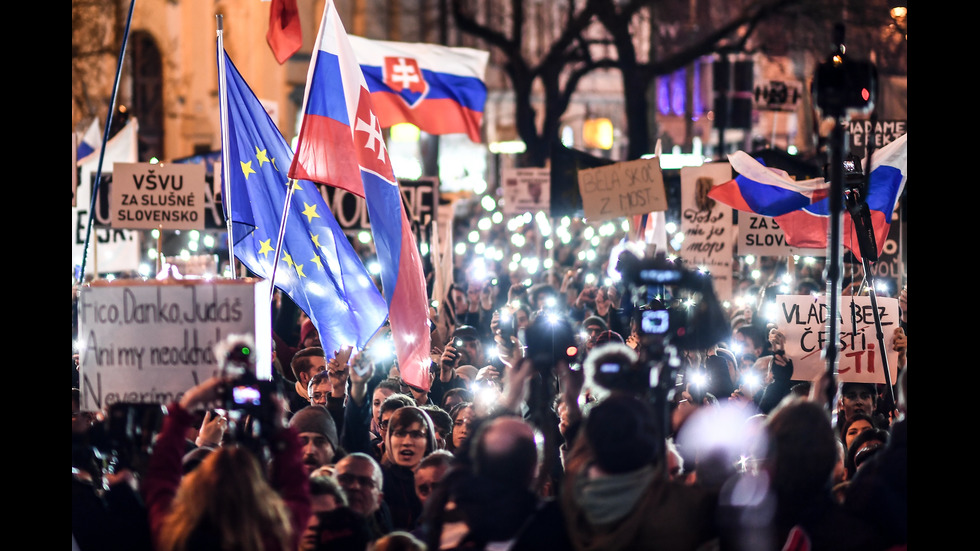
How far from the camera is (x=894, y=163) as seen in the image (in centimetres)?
929

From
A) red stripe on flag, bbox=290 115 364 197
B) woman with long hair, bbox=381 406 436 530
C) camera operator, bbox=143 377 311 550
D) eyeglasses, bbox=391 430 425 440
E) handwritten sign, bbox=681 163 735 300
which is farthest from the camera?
handwritten sign, bbox=681 163 735 300

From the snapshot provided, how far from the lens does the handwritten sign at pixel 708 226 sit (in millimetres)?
11281

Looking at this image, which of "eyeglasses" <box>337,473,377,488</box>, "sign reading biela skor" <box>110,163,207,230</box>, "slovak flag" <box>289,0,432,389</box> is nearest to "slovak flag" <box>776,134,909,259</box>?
"slovak flag" <box>289,0,432,389</box>

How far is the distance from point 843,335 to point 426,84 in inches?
233

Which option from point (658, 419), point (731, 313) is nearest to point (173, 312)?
point (658, 419)

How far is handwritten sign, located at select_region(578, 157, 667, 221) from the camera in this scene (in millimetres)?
10945

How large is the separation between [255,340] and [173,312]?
380 mm

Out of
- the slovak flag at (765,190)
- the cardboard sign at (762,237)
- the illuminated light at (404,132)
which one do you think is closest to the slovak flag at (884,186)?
the slovak flag at (765,190)

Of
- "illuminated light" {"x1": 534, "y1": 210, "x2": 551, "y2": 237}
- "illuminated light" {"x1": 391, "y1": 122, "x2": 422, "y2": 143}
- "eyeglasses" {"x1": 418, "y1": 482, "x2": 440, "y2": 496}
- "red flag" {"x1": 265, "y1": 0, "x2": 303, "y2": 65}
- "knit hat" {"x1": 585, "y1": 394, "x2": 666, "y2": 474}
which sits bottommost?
"eyeglasses" {"x1": 418, "y1": 482, "x2": 440, "y2": 496}

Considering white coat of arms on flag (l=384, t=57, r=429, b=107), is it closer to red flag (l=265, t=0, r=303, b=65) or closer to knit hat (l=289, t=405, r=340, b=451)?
red flag (l=265, t=0, r=303, b=65)

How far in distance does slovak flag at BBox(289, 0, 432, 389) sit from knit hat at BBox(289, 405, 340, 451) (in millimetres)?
1055
